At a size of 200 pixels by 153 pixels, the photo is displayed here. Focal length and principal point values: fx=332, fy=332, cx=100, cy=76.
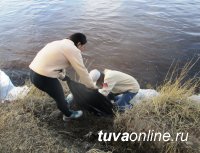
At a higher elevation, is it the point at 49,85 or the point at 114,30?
the point at 49,85

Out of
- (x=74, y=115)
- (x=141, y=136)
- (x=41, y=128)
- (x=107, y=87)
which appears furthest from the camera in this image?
(x=107, y=87)

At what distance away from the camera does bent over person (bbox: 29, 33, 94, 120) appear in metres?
4.13

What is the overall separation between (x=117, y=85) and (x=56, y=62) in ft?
4.46

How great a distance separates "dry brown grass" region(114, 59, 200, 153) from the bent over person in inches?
32.5

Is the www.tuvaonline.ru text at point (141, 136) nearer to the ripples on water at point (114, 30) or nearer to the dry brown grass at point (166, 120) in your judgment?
the dry brown grass at point (166, 120)

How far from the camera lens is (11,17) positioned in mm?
10938

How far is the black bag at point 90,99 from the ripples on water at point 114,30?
225 centimetres

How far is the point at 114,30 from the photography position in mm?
9289

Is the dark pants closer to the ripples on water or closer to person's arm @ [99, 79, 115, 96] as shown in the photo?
person's arm @ [99, 79, 115, 96]

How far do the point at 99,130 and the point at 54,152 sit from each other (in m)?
0.95

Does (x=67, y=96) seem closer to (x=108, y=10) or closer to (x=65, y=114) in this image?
(x=65, y=114)

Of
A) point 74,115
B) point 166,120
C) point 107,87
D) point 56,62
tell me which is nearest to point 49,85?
point 56,62

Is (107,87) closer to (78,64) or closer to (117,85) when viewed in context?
(117,85)

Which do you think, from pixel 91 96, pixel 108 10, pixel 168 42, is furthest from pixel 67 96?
pixel 108 10
